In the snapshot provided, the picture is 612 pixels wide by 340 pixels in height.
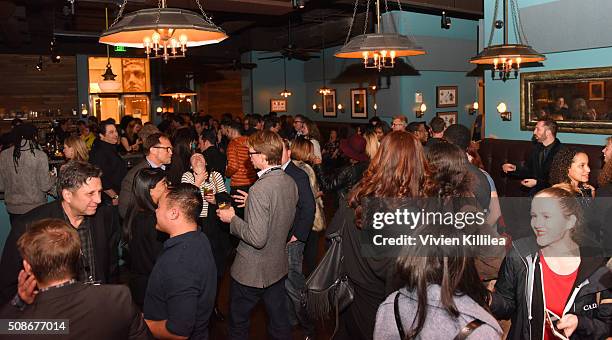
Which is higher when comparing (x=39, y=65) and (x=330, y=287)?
(x=39, y=65)

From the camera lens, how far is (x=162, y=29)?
2.87 meters

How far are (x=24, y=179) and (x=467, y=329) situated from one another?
496cm

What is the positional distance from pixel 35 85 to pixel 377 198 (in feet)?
45.0

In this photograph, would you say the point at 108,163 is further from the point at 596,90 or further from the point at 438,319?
the point at 596,90

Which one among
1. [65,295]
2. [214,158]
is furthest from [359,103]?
[65,295]

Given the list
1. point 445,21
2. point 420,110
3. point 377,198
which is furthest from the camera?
point 420,110

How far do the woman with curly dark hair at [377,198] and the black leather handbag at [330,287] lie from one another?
0.04 metres

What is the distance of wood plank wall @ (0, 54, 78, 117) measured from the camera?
1329 cm

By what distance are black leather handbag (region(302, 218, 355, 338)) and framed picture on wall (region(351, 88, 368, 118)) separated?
11253 millimetres

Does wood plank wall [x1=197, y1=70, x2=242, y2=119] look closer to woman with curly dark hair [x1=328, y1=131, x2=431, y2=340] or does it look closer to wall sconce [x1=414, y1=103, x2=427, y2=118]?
wall sconce [x1=414, y1=103, x2=427, y2=118]

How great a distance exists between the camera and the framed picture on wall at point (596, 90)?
21.9ft

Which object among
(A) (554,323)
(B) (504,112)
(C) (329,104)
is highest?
(C) (329,104)

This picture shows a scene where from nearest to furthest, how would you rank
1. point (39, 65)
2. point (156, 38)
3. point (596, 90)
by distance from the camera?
point (156, 38), point (596, 90), point (39, 65)

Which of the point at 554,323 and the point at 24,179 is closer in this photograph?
the point at 554,323
